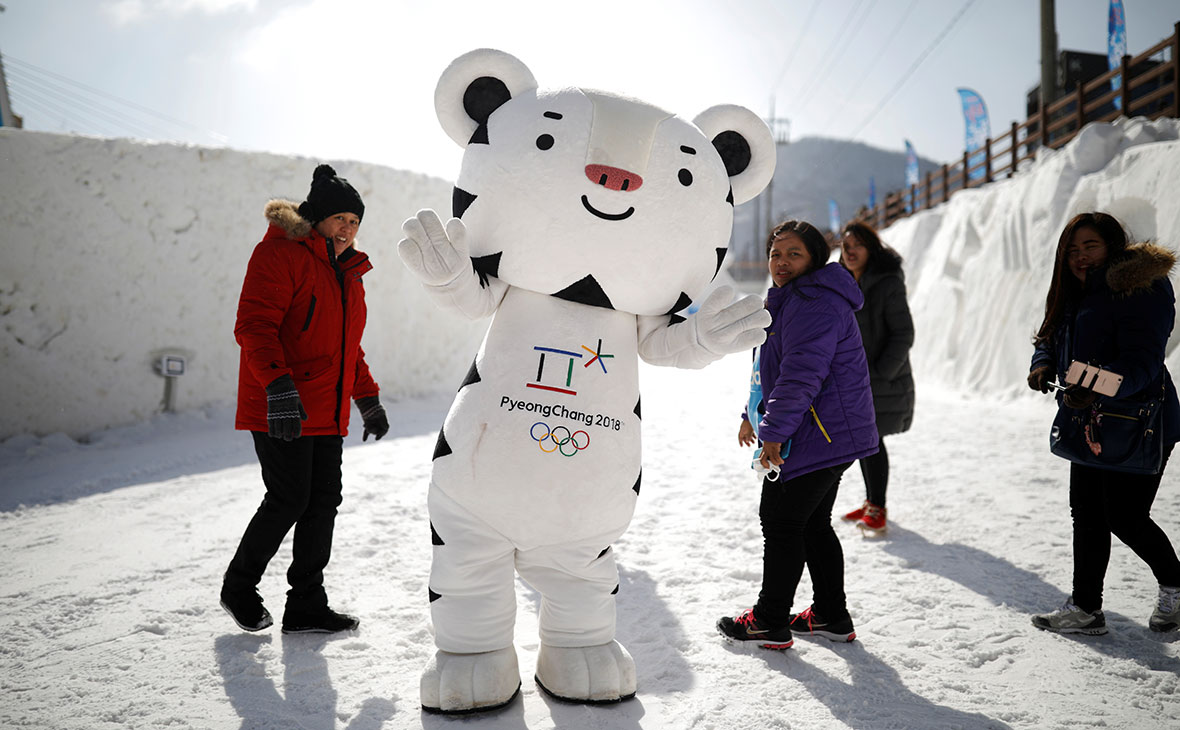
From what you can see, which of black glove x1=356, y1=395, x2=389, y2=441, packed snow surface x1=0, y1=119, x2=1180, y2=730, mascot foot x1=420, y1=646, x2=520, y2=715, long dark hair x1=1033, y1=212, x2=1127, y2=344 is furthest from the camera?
black glove x1=356, y1=395, x2=389, y2=441

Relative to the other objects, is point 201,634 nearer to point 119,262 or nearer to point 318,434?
point 318,434

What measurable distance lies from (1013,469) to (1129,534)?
2.98 meters

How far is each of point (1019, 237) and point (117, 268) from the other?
10.8 meters

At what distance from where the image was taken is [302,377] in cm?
259

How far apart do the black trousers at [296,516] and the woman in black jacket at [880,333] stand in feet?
9.21

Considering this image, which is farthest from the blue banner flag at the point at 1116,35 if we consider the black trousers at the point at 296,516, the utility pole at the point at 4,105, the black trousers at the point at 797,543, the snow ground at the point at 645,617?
the utility pole at the point at 4,105

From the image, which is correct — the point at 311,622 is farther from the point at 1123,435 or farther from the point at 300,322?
the point at 1123,435

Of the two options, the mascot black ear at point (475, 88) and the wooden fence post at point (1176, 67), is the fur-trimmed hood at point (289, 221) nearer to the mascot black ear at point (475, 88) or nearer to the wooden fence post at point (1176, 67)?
the mascot black ear at point (475, 88)

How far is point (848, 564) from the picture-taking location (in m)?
3.44

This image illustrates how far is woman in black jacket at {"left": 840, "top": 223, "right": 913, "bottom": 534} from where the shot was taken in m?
3.75

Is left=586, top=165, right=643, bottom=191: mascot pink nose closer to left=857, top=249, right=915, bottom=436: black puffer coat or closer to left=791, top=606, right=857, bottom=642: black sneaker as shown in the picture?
left=791, top=606, right=857, bottom=642: black sneaker

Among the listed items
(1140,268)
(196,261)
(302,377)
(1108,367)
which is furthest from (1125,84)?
(196,261)

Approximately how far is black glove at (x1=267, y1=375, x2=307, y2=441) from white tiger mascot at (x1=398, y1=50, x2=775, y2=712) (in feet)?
1.84

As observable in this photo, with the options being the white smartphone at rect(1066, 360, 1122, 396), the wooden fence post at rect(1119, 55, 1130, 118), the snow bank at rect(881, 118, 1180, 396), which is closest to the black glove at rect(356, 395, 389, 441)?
the white smartphone at rect(1066, 360, 1122, 396)
